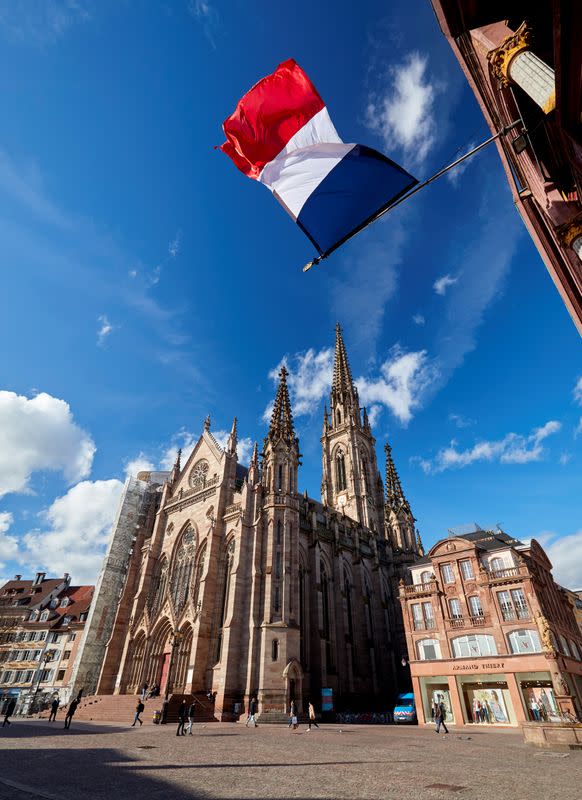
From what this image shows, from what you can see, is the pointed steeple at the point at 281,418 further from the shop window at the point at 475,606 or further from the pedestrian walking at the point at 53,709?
the pedestrian walking at the point at 53,709

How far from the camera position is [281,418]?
134ft

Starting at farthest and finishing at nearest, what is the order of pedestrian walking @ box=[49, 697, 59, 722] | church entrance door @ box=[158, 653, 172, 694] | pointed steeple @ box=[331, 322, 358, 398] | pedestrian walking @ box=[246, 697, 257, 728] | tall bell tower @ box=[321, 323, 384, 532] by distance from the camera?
pointed steeple @ box=[331, 322, 358, 398]
tall bell tower @ box=[321, 323, 384, 532]
church entrance door @ box=[158, 653, 172, 694]
pedestrian walking @ box=[49, 697, 59, 722]
pedestrian walking @ box=[246, 697, 257, 728]

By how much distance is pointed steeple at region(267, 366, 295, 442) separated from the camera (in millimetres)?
39156

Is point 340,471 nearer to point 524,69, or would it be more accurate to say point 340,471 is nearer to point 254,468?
point 254,468

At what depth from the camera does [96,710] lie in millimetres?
30594

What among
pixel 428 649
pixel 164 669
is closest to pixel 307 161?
pixel 428 649

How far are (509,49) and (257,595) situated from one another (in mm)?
31014

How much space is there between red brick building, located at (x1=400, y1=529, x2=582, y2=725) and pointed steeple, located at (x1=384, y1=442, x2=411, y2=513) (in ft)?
79.7

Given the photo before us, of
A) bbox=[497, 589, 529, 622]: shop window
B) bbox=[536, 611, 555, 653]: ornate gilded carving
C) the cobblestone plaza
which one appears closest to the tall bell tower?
bbox=[497, 589, 529, 622]: shop window

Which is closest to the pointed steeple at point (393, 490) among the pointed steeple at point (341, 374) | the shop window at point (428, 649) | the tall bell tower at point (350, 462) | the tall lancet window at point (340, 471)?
the tall bell tower at point (350, 462)

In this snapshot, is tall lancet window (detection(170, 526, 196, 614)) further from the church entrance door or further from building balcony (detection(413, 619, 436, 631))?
building balcony (detection(413, 619, 436, 631))

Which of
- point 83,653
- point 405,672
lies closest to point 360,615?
point 405,672

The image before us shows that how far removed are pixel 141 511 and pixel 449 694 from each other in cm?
3716

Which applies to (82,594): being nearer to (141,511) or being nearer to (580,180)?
(141,511)
